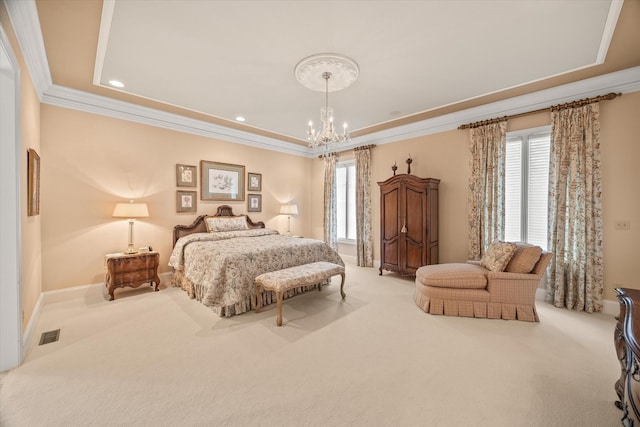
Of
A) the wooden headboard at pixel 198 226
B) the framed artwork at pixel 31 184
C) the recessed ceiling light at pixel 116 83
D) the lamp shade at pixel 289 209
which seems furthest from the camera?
the lamp shade at pixel 289 209

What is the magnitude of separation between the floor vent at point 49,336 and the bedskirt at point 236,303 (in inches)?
57.1

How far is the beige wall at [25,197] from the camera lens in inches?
95.1

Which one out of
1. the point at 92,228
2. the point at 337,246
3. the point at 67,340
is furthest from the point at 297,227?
the point at 67,340

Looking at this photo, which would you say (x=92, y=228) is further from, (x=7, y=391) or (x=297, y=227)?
(x=297, y=227)

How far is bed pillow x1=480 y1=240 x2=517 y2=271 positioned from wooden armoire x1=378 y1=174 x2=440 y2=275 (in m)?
1.15

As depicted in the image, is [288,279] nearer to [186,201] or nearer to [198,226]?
[198,226]

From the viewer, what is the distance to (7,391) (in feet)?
6.27

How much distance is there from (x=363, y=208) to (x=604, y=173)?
3.81 meters

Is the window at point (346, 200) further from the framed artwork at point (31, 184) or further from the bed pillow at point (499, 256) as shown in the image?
the framed artwork at point (31, 184)

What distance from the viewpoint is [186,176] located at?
4930 millimetres

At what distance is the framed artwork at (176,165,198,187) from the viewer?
482 centimetres

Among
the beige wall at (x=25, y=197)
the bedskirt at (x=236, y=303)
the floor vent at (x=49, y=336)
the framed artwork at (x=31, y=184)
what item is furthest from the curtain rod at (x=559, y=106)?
the floor vent at (x=49, y=336)

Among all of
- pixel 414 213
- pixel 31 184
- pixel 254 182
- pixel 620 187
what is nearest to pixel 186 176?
pixel 254 182

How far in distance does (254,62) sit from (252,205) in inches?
138
